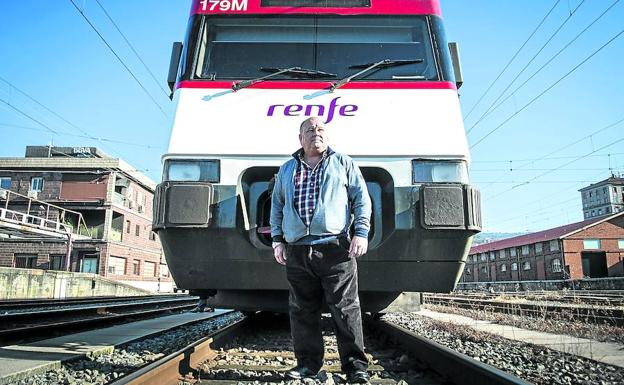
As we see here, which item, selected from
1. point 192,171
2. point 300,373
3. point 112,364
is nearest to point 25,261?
point 112,364

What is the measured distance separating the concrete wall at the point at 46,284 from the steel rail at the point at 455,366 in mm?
18776

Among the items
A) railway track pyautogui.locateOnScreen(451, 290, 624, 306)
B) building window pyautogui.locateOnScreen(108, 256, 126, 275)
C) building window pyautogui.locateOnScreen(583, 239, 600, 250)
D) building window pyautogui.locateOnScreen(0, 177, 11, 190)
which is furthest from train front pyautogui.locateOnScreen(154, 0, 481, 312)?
building window pyautogui.locateOnScreen(583, 239, 600, 250)

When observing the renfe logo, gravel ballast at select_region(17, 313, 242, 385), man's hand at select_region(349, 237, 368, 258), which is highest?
the renfe logo

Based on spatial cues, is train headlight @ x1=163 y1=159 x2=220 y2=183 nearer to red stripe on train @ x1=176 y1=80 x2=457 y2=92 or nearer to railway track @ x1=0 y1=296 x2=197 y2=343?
red stripe on train @ x1=176 y1=80 x2=457 y2=92

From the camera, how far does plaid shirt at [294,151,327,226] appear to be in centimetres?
304

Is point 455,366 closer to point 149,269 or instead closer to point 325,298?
point 325,298

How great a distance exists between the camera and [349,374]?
9.72 ft

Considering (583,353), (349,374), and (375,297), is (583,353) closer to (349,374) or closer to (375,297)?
(375,297)

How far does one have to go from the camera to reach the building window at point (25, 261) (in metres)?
36.2

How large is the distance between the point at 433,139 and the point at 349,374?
199 centimetres

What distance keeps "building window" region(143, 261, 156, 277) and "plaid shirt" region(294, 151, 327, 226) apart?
42588mm

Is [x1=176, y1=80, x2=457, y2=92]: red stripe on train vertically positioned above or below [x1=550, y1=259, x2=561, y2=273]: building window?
above

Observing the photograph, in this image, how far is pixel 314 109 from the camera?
407cm

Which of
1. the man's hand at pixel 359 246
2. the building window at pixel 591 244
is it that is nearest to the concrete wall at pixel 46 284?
the man's hand at pixel 359 246
